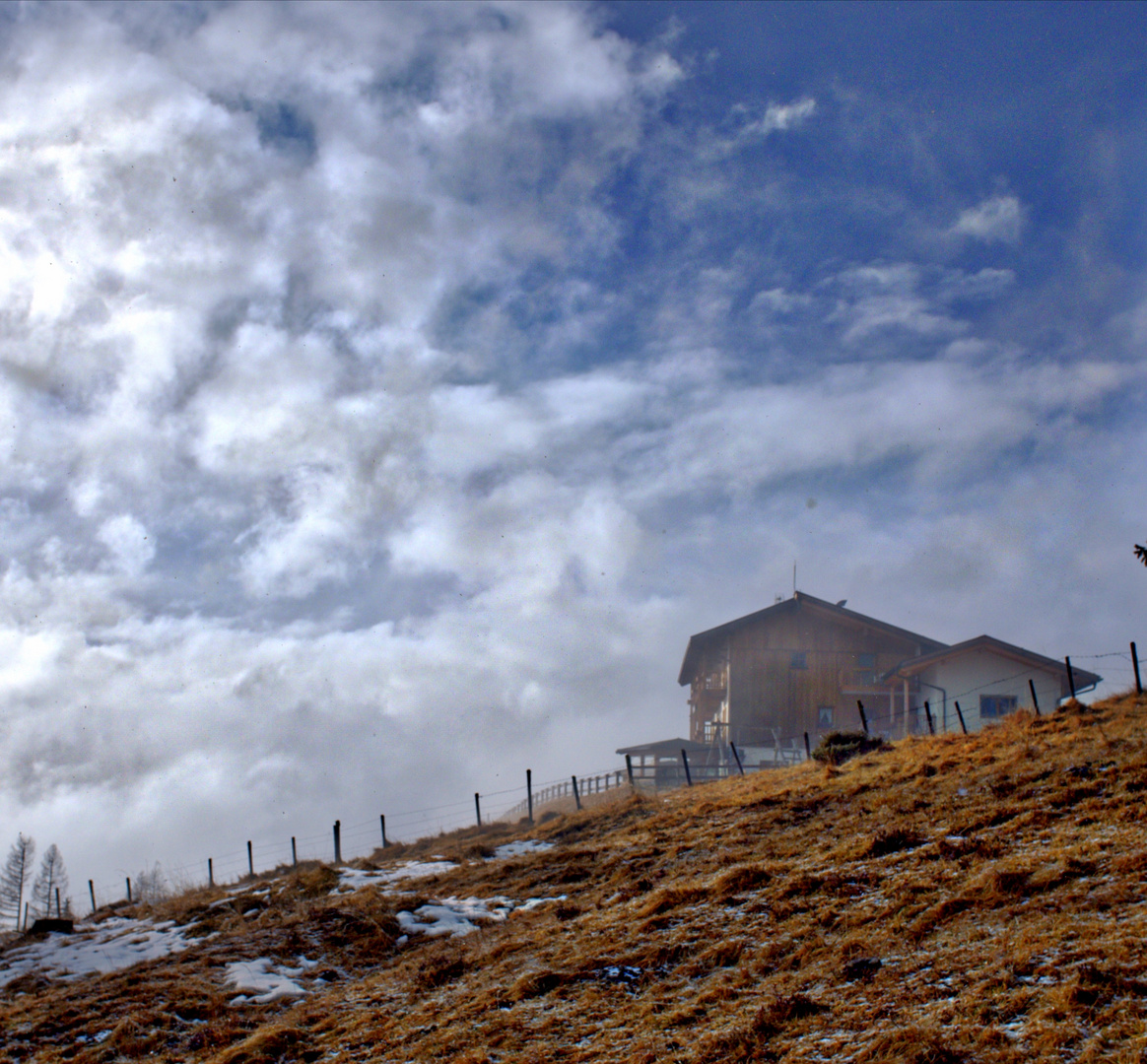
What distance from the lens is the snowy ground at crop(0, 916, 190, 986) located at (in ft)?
58.7

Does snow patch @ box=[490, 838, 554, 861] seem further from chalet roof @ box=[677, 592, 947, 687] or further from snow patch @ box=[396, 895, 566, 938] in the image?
chalet roof @ box=[677, 592, 947, 687]

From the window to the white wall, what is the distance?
0.21m

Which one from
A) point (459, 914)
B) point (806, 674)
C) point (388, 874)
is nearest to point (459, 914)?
point (459, 914)

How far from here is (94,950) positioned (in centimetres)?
1961

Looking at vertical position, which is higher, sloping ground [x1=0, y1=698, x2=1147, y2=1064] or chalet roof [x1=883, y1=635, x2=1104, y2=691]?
chalet roof [x1=883, y1=635, x2=1104, y2=691]

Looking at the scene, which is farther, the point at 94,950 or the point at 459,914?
the point at 94,950

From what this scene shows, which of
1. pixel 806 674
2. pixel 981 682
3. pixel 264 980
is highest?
pixel 806 674

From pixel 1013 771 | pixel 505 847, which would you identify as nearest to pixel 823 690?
pixel 505 847

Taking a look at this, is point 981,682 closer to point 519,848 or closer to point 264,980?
point 519,848

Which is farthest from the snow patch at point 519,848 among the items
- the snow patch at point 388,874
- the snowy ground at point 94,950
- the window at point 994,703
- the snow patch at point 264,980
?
the window at point 994,703

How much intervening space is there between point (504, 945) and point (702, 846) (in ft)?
18.9

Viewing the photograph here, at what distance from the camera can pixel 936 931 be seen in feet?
32.9

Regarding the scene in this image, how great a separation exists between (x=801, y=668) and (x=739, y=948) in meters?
40.3

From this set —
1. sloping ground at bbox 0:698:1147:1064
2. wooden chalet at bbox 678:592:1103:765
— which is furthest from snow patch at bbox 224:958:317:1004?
wooden chalet at bbox 678:592:1103:765
